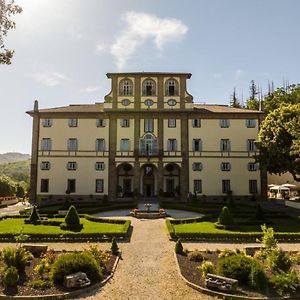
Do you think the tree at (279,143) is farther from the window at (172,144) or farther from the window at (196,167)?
the window at (172,144)

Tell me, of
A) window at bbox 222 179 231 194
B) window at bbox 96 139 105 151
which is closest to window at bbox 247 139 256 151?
window at bbox 222 179 231 194

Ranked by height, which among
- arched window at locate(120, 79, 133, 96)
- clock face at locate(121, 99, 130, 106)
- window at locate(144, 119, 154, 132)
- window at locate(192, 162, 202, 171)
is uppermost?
arched window at locate(120, 79, 133, 96)

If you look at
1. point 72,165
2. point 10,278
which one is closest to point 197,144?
point 72,165

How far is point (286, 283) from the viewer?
1217 centimetres

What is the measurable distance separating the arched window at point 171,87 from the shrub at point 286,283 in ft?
118

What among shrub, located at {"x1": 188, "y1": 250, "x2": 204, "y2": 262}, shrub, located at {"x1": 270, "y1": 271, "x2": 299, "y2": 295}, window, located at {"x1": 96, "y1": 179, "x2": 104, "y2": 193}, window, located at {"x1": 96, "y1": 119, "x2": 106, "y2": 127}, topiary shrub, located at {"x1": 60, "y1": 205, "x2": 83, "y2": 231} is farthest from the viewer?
window, located at {"x1": 96, "y1": 119, "x2": 106, "y2": 127}

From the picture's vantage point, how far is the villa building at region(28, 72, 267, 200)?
4475 centimetres

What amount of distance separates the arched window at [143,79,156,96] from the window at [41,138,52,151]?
1444 centimetres

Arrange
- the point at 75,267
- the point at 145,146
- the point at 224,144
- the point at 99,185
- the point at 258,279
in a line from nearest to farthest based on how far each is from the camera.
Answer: the point at 258,279, the point at 75,267, the point at 99,185, the point at 145,146, the point at 224,144

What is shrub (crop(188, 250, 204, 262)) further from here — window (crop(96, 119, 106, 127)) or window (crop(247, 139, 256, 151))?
window (crop(96, 119, 106, 127))

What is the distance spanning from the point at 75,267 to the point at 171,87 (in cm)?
3613

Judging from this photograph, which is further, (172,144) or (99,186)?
(172,144)

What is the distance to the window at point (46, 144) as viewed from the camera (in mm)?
45406

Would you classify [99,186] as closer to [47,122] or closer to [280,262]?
[47,122]
